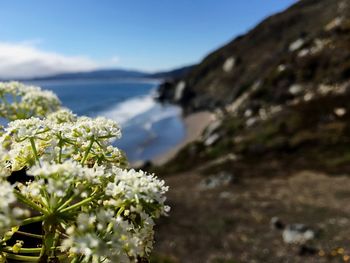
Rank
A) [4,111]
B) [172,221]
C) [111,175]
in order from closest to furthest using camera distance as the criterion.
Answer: [111,175] < [4,111] < [172,221]

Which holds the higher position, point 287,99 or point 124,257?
point 124,257

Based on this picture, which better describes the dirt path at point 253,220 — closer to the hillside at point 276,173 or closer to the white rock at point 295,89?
the hillside at point 276,173

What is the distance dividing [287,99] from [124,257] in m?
77.5

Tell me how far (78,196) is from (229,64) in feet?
531

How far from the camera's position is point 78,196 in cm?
277

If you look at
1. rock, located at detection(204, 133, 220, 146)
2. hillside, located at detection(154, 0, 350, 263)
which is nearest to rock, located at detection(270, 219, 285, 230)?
hillside, located at detection(154, 0, 350, 263)

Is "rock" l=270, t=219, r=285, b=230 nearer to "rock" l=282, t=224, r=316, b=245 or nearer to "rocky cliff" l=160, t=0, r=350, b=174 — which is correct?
"rock" l=282, t=224, r=316, b=245

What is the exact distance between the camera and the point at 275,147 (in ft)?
190

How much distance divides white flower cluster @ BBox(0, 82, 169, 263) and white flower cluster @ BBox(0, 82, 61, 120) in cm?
234

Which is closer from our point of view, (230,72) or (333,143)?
(333,143)

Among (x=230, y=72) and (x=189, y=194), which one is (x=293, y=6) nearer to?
(x=230, y=72)

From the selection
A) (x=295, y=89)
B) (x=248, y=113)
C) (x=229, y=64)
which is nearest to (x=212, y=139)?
(x=248, y=113)

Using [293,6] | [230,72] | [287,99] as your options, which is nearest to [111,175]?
[287,99]

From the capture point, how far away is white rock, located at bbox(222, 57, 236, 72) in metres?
158
